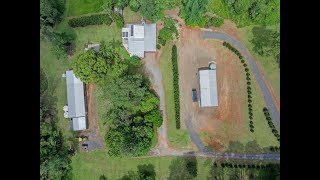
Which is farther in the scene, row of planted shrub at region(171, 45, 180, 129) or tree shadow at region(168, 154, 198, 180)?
row of planted shrub at region(171, 45, 180, 129)

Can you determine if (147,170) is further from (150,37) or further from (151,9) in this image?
(151,9)

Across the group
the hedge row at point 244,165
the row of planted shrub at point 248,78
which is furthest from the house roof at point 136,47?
the hedge row at point 244,165

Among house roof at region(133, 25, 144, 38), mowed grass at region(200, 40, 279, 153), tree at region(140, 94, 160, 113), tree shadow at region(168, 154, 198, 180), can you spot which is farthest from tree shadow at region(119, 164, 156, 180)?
house roof at region(133, 25, 144, 38)

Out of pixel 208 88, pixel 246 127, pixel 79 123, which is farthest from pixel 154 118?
pixel 246 127

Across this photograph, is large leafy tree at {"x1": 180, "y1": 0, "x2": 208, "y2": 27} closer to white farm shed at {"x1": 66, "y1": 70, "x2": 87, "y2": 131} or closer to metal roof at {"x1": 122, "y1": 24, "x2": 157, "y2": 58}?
metal roof at {"x1": 122, "y1": 24, "x2": 157, "y2": 58}

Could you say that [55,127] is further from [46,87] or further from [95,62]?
[95,62]
